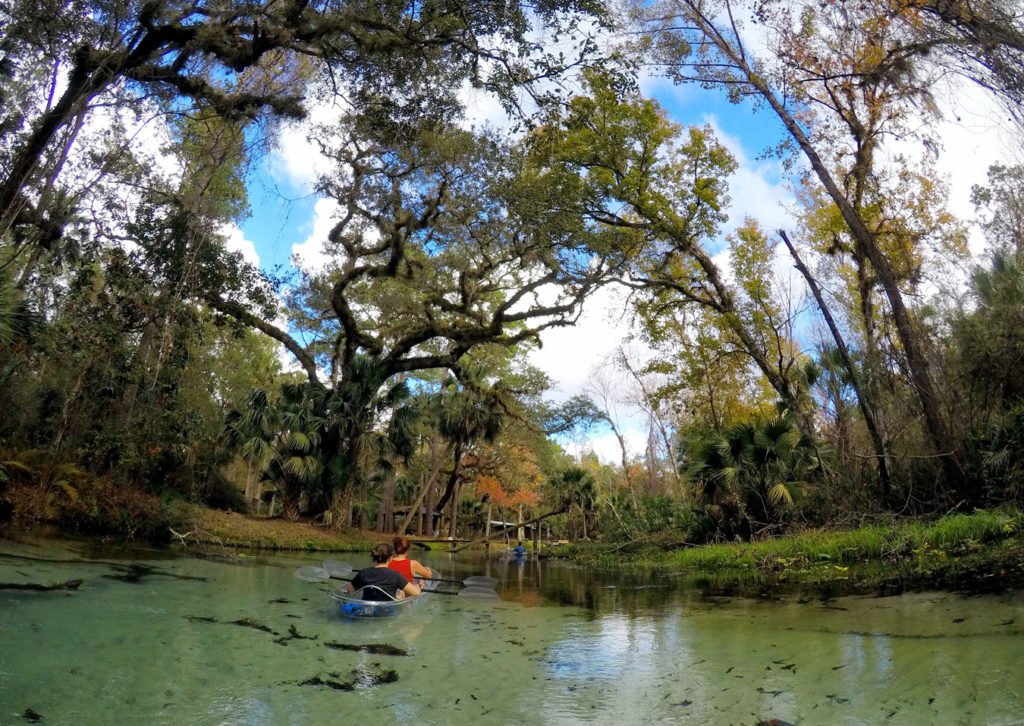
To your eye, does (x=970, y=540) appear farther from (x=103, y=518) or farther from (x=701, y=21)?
(x=103, y=518)

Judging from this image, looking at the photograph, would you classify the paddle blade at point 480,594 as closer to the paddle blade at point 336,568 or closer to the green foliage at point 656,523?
the paddle blade at point 336,568

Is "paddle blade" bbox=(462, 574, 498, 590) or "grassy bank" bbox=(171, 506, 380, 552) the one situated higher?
"paddle blade" bbox=(462, 574, 498, 590)

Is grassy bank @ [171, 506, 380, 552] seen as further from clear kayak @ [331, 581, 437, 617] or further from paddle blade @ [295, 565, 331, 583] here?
clear kayak @ [331, 581, 437, 617]

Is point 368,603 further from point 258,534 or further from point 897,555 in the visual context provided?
point 258,534

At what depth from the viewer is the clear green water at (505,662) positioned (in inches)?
133

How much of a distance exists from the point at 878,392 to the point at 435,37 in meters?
11.4

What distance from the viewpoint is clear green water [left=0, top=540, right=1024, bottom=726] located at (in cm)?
339

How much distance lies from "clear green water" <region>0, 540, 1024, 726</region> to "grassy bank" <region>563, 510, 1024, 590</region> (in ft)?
4.51

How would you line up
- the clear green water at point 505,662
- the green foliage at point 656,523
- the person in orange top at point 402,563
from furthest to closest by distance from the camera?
the green foliage at point 656,523 < the person in orange top at point 402,563 < the clear green water at point 505,662

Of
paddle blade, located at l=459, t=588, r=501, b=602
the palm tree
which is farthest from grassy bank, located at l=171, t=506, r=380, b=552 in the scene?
the palm tree

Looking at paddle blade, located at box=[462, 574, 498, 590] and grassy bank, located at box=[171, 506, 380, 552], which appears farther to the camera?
grassy bank, located at box=[171, 506, 380, 552]

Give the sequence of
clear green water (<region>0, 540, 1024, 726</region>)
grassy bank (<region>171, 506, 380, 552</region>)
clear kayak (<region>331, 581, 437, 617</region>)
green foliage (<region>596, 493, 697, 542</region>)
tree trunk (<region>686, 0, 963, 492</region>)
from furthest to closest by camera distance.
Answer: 1. green foliage (<region>596, 493, 697, 542</region>)
2. grassy bank (<region>171, 506, 380, 552</region>)
3. tree trunk (<region>686, 0, 963, 492</region>)
4. clear kayak (<region>331, 581, 437, 617</region>)
5. clear green water (<region>0, 540, 1024, 726</region>)

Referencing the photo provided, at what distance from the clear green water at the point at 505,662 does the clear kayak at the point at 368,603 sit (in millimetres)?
198

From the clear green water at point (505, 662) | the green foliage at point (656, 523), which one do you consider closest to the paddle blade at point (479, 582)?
the clear green water at point (505, 662)
